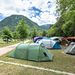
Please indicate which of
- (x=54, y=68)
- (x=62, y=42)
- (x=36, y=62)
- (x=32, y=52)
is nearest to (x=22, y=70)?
(x=54, y=68)

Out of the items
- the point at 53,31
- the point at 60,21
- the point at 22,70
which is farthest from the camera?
the point at 53,31

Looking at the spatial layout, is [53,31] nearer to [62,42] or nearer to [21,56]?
[62,42]

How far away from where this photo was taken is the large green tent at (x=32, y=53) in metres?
18.1

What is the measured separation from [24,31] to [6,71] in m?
42.1

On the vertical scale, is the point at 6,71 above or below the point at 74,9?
below

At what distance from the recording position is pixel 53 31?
57.1 m

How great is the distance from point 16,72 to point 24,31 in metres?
42.4

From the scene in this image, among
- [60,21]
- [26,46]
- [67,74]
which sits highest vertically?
[60,21]

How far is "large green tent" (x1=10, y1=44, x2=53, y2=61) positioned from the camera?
18.1 m

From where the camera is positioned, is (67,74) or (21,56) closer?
(67,74)

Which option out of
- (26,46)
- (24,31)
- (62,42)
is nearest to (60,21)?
(24,31)

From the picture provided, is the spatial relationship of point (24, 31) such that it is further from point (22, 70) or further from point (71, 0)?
point (22, 70)

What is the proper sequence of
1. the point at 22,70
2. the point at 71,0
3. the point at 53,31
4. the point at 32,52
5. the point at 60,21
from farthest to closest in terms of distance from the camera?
1. the point at 53,31
2. the point at 60,21
3. the point at 71,0
4. the point at 32,52
5. the point at 22,70

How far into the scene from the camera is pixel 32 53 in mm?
18641
